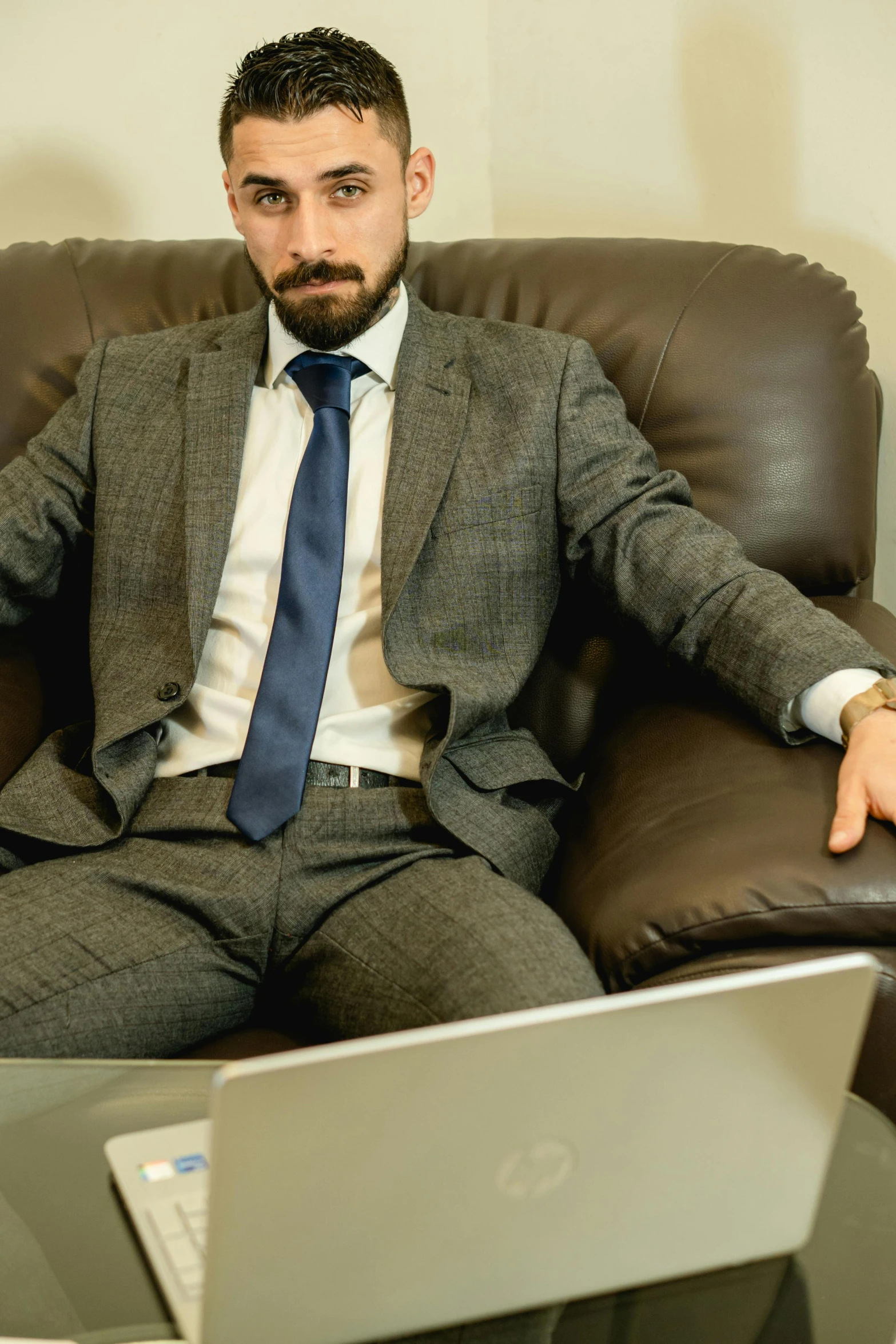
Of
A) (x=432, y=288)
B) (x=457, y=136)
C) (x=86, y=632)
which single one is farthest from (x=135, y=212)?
(x=86, y=632)

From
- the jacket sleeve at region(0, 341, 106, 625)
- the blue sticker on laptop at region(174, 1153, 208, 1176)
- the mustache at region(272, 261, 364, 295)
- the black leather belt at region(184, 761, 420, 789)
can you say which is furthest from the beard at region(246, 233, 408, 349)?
the blue sticker on laptop at region(174, 1153, 208, 1176)

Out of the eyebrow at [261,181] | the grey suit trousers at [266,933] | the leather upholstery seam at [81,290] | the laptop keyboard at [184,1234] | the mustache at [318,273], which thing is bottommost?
the grey suit trousers at [266,933]

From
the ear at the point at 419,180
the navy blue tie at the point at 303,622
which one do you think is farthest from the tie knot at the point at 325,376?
the ear at the point at 419,180

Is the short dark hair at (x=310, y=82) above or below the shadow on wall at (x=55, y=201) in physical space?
above

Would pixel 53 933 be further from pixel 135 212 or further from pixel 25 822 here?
pixel 135 212

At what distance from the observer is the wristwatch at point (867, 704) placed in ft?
4.02

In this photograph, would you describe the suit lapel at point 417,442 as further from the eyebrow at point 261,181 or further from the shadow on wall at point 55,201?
the shadow on wall at point 55,201

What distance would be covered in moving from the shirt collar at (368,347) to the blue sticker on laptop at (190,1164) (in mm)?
944

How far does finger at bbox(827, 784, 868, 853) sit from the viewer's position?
1.13 m

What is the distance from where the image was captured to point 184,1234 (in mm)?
804

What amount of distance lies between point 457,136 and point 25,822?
4.84ft

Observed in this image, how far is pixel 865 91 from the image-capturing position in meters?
1.73

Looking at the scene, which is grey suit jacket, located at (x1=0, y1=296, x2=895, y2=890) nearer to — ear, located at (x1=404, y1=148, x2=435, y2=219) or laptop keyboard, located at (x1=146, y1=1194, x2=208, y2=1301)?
ear, located at (x1=404, y1=148, x2=435, y2=219)

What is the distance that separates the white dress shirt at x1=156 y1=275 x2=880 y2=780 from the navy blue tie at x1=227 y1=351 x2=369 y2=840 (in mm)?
30
